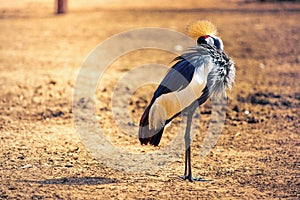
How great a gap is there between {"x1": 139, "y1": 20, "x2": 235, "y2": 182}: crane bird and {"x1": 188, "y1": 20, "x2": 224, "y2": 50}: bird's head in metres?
0.15

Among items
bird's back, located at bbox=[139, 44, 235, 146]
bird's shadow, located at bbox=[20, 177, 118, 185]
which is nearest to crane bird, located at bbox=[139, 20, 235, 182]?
bird's back, located at bbox=[139, 44, 235, 146]

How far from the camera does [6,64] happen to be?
911cm

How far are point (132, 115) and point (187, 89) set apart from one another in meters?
2.15

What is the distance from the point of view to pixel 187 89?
473cm

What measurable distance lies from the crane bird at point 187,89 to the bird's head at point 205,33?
0.15 metres

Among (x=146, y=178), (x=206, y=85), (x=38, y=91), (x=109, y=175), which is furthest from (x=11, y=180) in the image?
(x=38, y=91)

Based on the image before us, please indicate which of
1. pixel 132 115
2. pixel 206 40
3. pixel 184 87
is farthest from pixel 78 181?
pixel 132 115

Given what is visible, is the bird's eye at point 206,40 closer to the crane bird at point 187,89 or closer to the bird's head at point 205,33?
the bird's head at point 205,33

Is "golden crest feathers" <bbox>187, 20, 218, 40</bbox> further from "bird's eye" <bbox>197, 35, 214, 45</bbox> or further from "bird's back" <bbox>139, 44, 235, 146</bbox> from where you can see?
"bird's back" <bbox>139, 44, 235, 146</bbox>

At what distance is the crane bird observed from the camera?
4.75 metres

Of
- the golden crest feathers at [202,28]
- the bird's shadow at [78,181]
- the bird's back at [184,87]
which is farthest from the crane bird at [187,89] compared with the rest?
the bird's shadow at [78,181]

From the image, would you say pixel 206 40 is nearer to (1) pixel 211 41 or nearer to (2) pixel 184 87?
(1) pixel 211 41

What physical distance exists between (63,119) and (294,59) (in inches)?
190

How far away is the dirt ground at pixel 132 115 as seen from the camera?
454 centimetres
